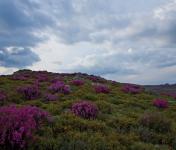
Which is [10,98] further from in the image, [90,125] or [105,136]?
[105,136]

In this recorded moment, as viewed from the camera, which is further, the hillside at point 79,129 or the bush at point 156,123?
the bush at point 156,123

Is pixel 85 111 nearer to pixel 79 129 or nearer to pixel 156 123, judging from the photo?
pixel 79 129

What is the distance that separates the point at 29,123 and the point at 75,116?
303 cm

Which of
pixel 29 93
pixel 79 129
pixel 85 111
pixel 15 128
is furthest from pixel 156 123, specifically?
pixel 29 93

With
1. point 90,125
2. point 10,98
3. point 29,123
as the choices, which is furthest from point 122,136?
point 10,98

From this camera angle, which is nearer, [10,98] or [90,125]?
[90,125]

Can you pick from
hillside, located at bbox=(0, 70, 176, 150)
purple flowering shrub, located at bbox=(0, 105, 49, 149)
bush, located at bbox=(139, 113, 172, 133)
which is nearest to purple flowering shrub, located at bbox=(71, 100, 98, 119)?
hillside, located at bbox=(0, 70, 176, 150)

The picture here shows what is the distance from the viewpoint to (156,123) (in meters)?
11.5

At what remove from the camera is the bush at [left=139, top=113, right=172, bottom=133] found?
1136 centimetres

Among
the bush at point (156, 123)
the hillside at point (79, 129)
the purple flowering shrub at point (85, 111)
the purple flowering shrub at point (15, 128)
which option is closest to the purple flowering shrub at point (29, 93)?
the hillside at point (79, 129)

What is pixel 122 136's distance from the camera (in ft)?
32.2

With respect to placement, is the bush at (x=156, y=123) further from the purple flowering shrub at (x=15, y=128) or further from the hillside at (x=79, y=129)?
the purple flowering shrub at (x=15, y=128)

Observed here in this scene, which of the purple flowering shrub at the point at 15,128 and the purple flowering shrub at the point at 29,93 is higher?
the purple flowering shrub at the point at 29,93

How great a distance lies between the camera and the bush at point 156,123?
11359 mm
